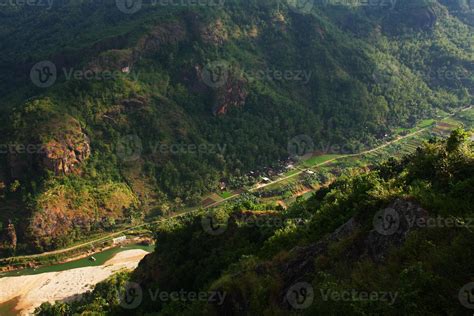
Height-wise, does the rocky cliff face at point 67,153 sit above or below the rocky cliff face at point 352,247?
above

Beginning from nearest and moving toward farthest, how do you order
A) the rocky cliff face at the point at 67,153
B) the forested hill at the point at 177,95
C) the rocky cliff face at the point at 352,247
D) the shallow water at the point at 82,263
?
the rocky cliff face at the point at 352,247, the shallow water at the point at 82,263, the rocky cliff face at the point at 67,153, the forested hill at the point at 177,95

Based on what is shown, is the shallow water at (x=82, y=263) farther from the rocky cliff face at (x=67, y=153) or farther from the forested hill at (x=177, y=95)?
the rocky cliff face at (x=67, y=153)

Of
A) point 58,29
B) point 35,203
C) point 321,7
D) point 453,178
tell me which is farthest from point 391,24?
point 453,178

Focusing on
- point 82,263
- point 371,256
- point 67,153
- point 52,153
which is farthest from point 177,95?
point 371,256

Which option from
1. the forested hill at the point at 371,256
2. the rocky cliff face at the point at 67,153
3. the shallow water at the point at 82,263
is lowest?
the shallow water at the point at 82,263

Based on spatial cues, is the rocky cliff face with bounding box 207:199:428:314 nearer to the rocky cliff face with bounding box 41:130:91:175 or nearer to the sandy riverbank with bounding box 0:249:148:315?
the sandy riverbank with bounding box 0:249:148:315

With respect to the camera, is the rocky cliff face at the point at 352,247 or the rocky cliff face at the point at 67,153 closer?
the rocky cliff face at the point at 352,247

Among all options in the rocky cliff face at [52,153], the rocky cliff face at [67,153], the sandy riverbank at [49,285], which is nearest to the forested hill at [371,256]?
the sandy riverbank at [49,285]
